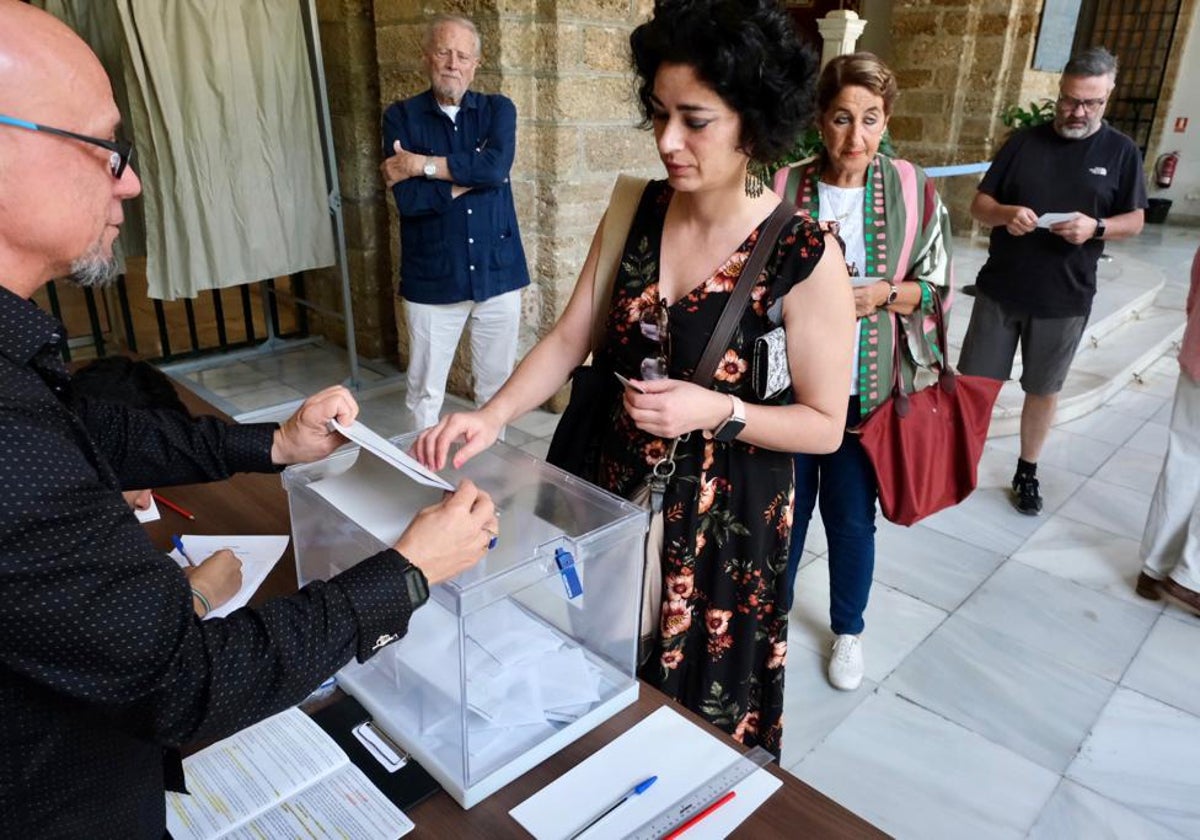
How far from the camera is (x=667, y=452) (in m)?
1.50

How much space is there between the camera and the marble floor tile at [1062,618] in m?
2.64

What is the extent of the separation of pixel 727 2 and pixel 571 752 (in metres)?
1.12

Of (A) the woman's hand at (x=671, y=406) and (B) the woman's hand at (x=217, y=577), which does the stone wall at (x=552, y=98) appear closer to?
(A) the woman's hand at (x=671, y=406)

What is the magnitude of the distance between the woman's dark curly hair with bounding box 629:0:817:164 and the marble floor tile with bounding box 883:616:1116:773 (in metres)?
1.77

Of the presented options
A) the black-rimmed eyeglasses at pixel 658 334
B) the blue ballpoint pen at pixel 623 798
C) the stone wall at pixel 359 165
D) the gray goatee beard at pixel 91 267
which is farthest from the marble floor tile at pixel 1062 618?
the stone wall at pixel 359 165

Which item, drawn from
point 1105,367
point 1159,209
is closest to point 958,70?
point 1105,367

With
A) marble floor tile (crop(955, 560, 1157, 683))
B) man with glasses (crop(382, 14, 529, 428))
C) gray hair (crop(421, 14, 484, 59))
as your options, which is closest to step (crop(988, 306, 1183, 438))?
marble floor tile (crop(955, 560, 1157, 683))

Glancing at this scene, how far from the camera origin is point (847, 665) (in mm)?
2455

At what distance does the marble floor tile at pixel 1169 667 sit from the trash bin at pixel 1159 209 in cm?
1010

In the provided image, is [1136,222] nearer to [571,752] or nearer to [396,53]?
[571,752]

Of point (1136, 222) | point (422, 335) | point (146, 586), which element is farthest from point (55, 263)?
point (1136, 222)

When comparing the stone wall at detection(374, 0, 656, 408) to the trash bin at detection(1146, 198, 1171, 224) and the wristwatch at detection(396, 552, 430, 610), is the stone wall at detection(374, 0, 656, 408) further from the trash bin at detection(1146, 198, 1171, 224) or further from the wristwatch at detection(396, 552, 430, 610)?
the trash bin at detection(1146, 198, 1171, 224)

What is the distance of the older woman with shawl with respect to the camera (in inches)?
81.0

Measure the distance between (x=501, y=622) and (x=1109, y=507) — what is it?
333cm
